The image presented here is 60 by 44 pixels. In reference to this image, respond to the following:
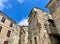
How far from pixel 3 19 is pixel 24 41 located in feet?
32.6

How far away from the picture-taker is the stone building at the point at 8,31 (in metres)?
28.2

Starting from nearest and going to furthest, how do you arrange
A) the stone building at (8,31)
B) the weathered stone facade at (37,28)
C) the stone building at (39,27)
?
the weathered stone facade at (37,28) → the stone building at (39,27) → the stone building at (8,31)

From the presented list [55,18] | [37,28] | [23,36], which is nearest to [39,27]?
[37,28]

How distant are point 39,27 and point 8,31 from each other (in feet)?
37.8

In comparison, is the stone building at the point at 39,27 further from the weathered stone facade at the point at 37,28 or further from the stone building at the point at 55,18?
the stone building at the point at 55,18

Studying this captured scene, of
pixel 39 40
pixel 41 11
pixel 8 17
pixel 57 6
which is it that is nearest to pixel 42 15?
pixel 41 11

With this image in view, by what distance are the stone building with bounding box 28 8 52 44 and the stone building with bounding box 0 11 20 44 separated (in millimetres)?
6770

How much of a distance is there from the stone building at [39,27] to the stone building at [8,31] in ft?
22.2

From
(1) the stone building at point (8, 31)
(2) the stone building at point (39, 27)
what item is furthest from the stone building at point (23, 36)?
(2) the stone building at point (39, 27)

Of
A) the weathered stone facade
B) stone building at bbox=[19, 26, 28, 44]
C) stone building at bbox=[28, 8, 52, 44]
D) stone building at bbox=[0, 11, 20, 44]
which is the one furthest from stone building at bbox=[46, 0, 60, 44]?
stone building at bbox=[19, 26, 28, 44]

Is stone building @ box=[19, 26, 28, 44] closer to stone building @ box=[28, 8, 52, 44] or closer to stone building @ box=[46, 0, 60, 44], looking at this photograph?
stone building @ box=[28, 8, 52, 44]

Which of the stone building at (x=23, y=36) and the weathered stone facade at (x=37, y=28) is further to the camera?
the stone building at (x=23, y=36)

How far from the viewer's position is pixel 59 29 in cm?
1379

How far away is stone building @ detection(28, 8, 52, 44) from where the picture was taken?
1923 centimetres
